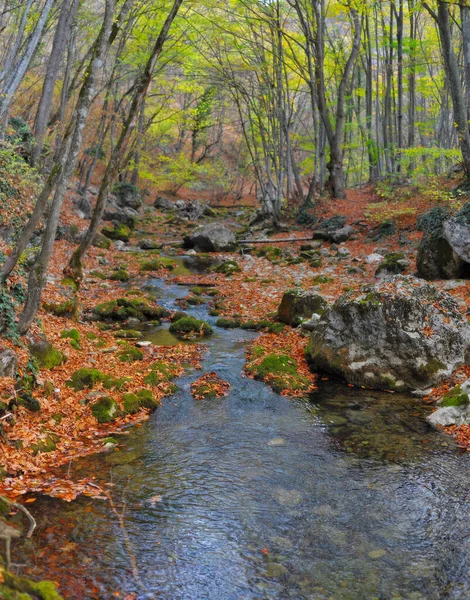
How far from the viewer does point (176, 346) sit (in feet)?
32.1

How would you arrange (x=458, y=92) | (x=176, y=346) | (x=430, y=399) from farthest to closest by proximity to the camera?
Answer: (x=458, y=92), (x=176, y=346), (x=430, y=399)

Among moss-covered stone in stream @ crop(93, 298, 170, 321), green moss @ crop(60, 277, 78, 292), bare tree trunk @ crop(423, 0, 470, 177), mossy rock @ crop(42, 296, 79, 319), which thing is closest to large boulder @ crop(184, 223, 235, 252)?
moss-covered stone in stream @ crop(93, 298, 170, 321)

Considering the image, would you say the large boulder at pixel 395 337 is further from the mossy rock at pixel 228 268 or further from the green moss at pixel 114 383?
the mossy rock at pixel 228 268

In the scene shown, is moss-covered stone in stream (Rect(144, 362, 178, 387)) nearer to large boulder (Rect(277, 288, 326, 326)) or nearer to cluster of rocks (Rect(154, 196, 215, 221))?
large boulder (Rect(277, 288, 326, 326))

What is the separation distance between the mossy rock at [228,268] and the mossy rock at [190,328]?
6.12 metres

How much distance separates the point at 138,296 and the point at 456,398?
9.15m

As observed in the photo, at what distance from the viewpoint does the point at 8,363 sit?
5.76 metres

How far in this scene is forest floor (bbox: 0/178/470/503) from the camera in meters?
5.17

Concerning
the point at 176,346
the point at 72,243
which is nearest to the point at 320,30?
the point at 72,243

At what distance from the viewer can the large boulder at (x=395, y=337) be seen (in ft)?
25.7

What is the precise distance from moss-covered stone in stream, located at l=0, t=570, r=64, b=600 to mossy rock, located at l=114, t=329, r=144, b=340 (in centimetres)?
755

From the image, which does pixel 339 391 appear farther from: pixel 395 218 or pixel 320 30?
pixel 320 30

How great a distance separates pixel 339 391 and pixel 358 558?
4.08 meters

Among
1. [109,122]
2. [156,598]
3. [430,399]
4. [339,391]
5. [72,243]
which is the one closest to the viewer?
[156,598]
